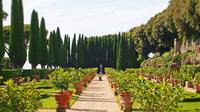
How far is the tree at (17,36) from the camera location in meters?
56.2

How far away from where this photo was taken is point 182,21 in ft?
231

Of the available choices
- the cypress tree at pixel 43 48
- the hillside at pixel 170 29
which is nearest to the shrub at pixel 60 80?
the hillside at pixel 170 29

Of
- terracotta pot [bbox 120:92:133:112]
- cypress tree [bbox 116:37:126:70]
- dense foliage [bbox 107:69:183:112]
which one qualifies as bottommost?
terracotta pot [bbox 120:92:133:112]

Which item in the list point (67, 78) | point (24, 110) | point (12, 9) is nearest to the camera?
point (24, 110)

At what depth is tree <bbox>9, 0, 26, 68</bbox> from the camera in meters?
56.2

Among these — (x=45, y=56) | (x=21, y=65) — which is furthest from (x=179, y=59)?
(x=21, y=65)

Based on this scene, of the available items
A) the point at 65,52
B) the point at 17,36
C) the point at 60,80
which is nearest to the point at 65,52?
the point at 65,52

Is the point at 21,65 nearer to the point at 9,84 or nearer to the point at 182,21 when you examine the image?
the point at 182,21

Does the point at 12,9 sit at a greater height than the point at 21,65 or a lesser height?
greater

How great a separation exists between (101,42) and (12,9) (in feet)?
207

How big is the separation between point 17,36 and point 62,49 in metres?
37.9

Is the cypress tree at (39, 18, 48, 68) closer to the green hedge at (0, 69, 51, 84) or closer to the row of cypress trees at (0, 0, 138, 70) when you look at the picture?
the row of cypress trees at (0, 0, 138, 70)

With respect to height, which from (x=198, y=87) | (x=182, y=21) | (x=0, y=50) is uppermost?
(x=182, y=21)

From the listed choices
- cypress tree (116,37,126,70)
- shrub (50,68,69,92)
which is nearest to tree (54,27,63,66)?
cypress tree (116,37,126,70)
